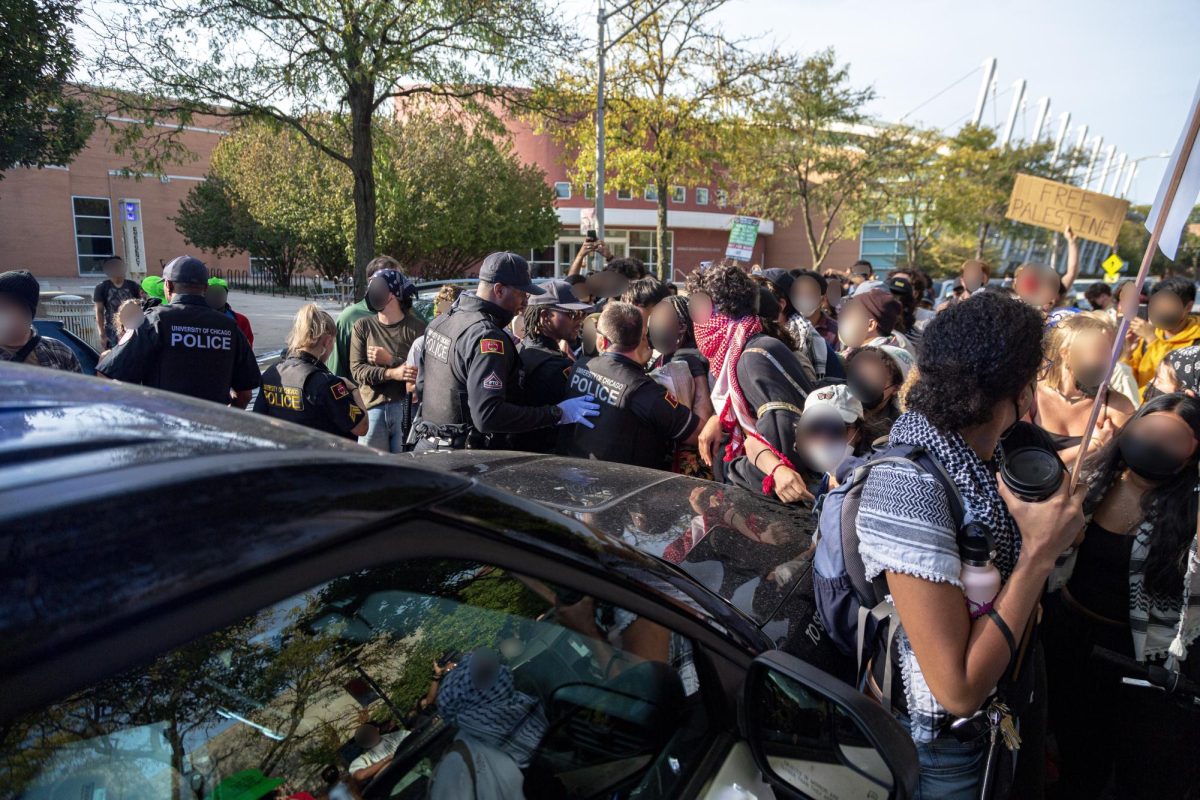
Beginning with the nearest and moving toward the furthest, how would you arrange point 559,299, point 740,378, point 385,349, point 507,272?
1. point 740,378
2. point 507,272
3. point 559,299
4. point 385,349

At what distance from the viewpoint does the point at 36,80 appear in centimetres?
916

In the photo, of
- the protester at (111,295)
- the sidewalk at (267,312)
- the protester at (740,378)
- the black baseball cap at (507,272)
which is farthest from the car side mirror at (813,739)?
the sidewalk at (267,312)

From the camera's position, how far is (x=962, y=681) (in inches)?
64.4

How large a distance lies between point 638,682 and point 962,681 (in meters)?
0.74

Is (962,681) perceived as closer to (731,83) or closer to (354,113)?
(354,113)

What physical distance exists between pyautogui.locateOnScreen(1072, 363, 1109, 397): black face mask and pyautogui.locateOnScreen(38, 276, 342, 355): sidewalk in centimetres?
1068

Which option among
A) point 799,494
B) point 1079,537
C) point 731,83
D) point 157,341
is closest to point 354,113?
point 157,341

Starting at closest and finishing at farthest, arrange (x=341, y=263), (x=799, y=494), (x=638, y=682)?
1. (x=638, y=682)
2. (x=799, y=494)
3. (x=341, y=263)

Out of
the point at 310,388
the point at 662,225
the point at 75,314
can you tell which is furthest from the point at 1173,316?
the point at 75,314

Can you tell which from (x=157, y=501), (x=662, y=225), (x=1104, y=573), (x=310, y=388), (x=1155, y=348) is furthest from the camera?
Result: (x=662, y=225)

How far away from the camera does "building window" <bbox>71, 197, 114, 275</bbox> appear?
3456cm

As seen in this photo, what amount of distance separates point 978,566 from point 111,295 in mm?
9829

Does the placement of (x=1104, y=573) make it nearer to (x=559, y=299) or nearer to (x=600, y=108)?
(x=559, y=299)

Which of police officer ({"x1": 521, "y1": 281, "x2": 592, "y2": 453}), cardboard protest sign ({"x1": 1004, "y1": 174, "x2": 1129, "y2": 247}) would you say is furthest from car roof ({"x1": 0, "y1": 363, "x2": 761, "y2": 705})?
cardboard protest sign ({"x1": 1004, "y1": 174, "x2": 1129, "y2": 247})
